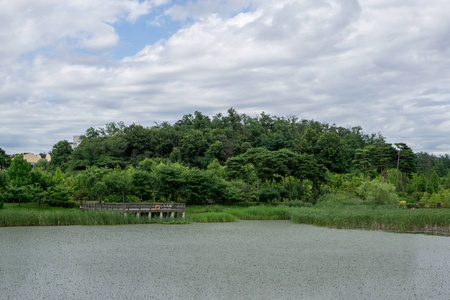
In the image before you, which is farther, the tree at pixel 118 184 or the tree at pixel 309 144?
the tree at pixel 309 144

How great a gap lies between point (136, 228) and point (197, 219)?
7379mm

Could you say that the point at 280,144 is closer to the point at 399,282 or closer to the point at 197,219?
the point at 197,219

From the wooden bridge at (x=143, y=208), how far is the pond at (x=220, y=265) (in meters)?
7.29

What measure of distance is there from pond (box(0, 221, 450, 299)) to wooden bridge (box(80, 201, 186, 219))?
23.9 feet

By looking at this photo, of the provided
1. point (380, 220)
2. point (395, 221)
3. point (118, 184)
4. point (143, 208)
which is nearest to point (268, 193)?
point (118, 184)

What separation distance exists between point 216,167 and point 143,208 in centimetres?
2416

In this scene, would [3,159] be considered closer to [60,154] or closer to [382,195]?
[60,154]

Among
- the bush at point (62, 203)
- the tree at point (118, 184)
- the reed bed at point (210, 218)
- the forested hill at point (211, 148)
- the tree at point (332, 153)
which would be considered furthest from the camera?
the tree at point (332, 153)

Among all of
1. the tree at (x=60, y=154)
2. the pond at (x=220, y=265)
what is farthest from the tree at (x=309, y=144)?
the pond at (x=220, y=265)

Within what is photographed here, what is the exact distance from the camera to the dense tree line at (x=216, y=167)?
43188mm

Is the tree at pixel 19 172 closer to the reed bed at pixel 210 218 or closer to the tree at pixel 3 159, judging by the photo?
the reed bed at pixel 210 218

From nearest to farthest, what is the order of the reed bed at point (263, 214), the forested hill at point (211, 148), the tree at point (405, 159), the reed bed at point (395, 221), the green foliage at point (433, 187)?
1. the reed bed at point (395, 221)
2. the reed bed at point (263, 214)
3. the green foliage at point (433, 187)
4. the tree at point (405, 159)
5. the forested hill at point (211, 148)

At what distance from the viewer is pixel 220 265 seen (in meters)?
16.9

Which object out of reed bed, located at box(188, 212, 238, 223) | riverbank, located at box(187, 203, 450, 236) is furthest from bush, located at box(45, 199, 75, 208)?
riverbank, located at box(187, 203, 450, 236)
